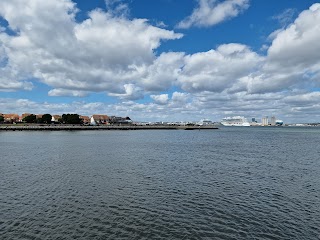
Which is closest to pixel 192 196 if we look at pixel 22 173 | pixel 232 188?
pixel 232 188

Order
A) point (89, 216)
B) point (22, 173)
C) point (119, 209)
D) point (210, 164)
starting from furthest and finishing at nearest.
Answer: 1. point (210, 164)
2. point (22, 173)
3. point (119, 209)
4. point (89, 216)

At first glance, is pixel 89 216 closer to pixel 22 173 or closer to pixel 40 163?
pixel 22 173

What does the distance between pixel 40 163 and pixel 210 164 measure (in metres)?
28.6

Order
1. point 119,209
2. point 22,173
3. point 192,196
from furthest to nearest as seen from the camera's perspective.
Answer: point 22,173, point 192,196, point 119,209

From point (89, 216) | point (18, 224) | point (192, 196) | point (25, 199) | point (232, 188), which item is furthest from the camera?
point (232, 188)

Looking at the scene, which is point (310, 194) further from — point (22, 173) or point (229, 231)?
point (22, 173)

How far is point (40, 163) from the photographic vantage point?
1641 inches

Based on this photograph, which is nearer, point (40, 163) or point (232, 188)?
point (232, 188)

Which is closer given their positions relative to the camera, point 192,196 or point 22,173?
point 192,196

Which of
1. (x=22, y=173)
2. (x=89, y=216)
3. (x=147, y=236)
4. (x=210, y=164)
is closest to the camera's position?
(x=147, y=236)

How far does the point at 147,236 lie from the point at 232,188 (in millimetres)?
14533

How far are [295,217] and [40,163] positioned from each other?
124 feet

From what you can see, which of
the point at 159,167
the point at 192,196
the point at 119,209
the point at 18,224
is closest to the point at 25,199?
the point at 18,224

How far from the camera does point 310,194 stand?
83.4ft
